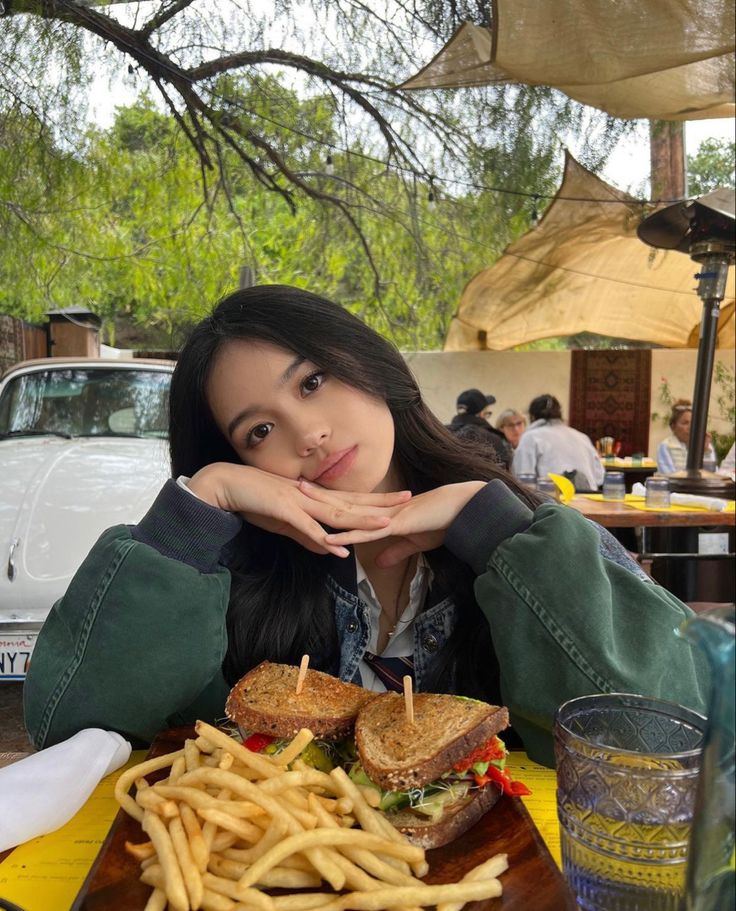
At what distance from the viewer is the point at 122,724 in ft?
4.28

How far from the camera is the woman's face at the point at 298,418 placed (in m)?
1.52

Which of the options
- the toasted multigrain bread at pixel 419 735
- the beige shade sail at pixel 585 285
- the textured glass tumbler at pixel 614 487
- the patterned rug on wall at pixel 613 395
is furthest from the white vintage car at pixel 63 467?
the patterned rug on wall at pixel 613 395

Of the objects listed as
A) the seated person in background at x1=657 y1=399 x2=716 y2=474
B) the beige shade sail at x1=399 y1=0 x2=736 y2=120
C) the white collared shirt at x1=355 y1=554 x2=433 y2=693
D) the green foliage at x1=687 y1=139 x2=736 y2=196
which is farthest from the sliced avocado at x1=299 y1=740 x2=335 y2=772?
the seated person in background at x1=657 y1=399 x2=716 y2=474

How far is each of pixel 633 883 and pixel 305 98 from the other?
219 inches

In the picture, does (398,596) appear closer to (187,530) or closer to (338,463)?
(338,463)

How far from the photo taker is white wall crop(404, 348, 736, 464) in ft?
45.7

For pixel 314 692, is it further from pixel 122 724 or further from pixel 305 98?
pixel 305 98

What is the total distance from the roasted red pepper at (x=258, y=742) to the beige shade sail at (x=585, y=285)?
6039 mm

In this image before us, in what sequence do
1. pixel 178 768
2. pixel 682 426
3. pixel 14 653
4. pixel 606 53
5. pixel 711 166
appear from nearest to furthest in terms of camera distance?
pixel 178 768
pixel 14 653
pixel 606 53
pixel 711 166
pixel 682 426

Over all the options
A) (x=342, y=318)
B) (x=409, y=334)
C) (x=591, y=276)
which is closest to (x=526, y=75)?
(x=342, y=318)

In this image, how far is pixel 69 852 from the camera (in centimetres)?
98

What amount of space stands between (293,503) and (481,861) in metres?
0.78

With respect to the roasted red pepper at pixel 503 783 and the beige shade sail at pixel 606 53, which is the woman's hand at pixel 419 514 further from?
the beige shade sail at pixel 606 53

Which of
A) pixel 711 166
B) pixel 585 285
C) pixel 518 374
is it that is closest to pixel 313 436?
pixel 711 166
